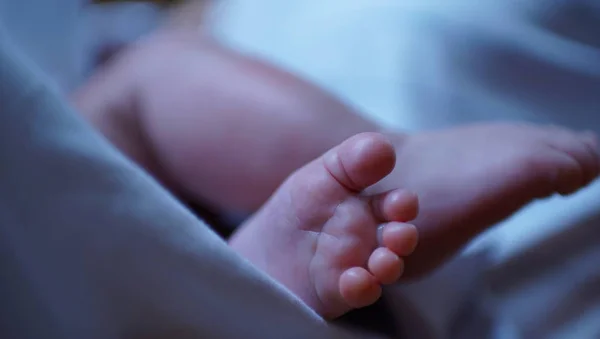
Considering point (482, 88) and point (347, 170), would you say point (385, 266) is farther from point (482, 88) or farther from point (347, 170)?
point (482, 88)

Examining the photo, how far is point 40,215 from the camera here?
285 mm

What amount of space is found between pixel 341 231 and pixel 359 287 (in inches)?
1.2

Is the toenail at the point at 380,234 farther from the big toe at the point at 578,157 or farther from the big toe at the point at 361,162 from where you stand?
the big toe at the point at 578,157

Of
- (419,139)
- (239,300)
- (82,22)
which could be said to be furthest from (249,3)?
(239,300)

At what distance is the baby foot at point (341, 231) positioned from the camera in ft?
1.06

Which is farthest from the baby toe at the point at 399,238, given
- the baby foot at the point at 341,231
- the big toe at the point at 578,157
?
the big toe at the point at 578,157

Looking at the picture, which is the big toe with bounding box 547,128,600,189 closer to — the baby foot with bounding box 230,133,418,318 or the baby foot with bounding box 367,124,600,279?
the baby foot with bounding box 367,124,600,279

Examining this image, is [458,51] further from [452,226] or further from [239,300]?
[239,300]

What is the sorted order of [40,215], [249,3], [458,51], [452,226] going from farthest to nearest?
[249,3] → [458,51] → [452,226] → [40,215]

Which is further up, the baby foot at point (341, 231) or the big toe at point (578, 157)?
the big toe at point (578, 157)

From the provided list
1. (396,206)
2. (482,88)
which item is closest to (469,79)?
(482,88)

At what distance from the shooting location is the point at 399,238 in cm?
32

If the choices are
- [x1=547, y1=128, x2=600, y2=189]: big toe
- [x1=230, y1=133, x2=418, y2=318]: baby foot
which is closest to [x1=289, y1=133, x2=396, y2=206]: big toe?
[x1=230, y1=133, x2=418, y2=318]: baby foot

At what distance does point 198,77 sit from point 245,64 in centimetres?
4
